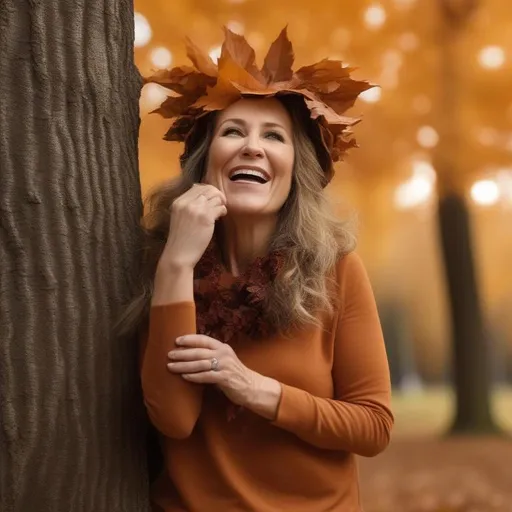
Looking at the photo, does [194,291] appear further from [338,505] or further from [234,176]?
[338,505]

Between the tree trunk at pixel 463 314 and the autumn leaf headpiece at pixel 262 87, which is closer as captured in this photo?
the autumn leaf headpiece at pixel 262 87

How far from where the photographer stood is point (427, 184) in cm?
401

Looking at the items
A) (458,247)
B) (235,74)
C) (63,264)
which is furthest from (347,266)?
(458,247)

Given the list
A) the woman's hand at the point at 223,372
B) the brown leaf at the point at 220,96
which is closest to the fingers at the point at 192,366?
the woman's hand at the point at 223,372

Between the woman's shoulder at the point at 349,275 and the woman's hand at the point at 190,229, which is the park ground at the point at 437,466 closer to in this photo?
the woman's shoulder at the point at 349,275

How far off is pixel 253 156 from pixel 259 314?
291mm

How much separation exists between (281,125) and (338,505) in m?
0.72

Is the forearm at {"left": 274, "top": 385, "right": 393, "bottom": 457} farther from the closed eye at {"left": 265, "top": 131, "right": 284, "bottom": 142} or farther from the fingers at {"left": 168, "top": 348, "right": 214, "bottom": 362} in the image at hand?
the closed eye at {"left": 265, "top": 131, "right": 284, "bottom": 142}

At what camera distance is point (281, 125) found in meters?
1.55

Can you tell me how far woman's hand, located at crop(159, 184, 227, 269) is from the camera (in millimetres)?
1420

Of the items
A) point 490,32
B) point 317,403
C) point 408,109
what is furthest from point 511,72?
point 317,403

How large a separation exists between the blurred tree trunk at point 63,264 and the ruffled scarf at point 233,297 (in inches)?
5.8

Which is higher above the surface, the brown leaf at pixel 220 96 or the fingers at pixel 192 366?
the brown leaf at pixel 220 96

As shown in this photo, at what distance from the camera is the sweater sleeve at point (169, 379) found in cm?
139
